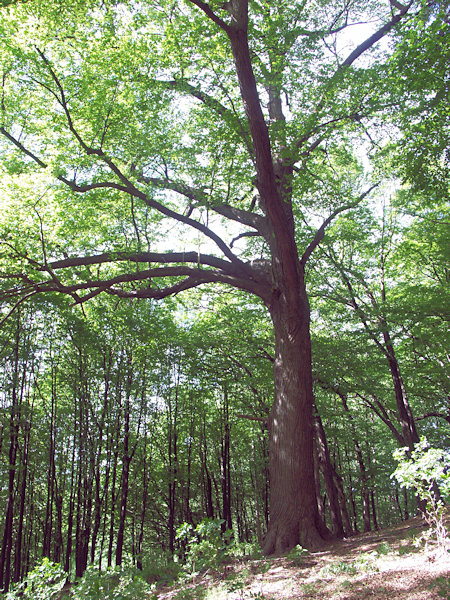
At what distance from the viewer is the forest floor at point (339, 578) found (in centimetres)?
303

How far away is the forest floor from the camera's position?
9.93 feet

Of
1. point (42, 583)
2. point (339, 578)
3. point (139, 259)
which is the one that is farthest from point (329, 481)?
point (42, 583)

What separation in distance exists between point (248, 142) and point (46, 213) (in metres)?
3.43

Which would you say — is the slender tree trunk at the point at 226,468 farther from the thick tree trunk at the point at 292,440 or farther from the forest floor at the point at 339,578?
the forest floor at the point at 339,578

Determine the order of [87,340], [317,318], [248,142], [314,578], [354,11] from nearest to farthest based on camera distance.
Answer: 1. [314,578]
2. [248,142]
3. [354,11]
4. [87,340]
5. [317,318]

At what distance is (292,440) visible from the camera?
245 inches

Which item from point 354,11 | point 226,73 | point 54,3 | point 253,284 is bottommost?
point 253,284

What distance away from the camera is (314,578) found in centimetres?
398

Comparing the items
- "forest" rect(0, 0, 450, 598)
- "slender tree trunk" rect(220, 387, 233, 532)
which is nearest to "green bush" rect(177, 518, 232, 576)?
"forest" rect(0, 0, 450, 598)

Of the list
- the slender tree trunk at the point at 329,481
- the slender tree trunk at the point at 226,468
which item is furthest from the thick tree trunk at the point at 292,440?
the slender tree trunk at the point at 226,468

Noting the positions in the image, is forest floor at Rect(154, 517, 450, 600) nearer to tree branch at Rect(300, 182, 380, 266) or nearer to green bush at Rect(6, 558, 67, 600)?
green bush at Rect(6, 558, 67, 600)

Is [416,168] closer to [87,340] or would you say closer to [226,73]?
[226,73]

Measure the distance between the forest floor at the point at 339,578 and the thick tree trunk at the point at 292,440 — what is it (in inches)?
24.8

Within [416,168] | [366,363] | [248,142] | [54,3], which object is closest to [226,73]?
[248,142]
